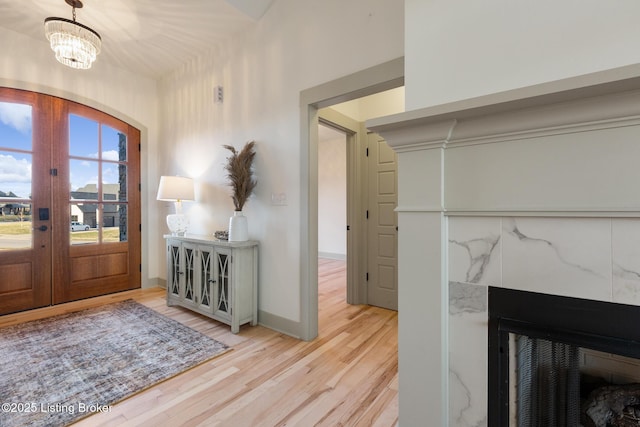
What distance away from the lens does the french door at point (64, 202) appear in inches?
120

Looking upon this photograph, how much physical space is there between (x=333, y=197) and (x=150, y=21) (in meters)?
4.47

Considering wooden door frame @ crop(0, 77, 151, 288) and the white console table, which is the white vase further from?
wooden door frame @ crop(0, 77, 151, 288)

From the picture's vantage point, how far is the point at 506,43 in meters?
0.97

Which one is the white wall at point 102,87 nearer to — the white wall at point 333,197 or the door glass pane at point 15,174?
the door glass pane at point 15,174

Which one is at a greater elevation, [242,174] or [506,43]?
[506,43]

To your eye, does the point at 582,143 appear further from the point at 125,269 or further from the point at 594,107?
the point at 125,269

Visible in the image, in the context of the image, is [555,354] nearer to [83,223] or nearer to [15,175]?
[83,223]

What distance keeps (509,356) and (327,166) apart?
5.82 m

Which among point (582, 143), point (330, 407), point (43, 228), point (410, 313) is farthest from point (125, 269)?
point (582, 143)

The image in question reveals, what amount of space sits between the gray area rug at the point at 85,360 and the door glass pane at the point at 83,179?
1.49 metres

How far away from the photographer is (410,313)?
1.12m

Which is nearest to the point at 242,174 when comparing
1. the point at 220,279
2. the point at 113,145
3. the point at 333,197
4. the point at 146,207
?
the point at 220,279

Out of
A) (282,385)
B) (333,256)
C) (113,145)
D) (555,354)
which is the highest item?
(113,145)

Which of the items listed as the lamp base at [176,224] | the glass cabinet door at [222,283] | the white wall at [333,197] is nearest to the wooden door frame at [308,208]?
the glass cabinet door at [222,283]
